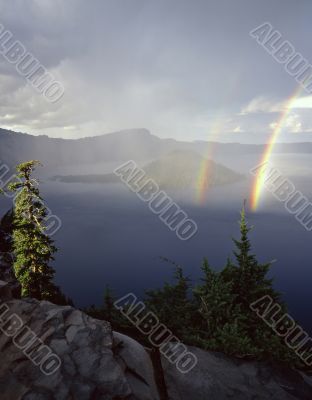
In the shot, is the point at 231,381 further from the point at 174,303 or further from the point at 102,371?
the point at 174,303

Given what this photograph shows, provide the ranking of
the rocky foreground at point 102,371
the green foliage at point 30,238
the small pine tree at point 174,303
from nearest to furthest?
1. the rocky foreground at point 102,371
2. the small pine tree at point 174,303
3. the green foliage at point 30,238

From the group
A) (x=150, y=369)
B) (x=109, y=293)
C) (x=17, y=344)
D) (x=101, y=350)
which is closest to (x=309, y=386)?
(x=150, y=369)

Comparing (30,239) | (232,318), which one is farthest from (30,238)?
(232,318)

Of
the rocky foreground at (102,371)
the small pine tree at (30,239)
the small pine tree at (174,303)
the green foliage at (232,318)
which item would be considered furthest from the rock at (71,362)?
the small pine tree at (30,239)

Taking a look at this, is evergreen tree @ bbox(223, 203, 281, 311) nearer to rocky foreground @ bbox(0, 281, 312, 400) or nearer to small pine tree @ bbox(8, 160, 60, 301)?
rocky foreground @ bbox(0, 281, 312, 400)

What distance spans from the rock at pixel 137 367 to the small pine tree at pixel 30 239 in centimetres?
1571

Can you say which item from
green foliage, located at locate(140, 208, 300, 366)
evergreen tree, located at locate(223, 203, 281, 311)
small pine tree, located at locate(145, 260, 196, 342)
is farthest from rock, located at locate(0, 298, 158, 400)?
evergreen tree, located at locate(223, 203, 281, 311)

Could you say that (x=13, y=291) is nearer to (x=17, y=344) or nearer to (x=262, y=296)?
(x=17, y=344)

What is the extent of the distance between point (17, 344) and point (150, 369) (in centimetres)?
517

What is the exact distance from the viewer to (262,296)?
63.9ft

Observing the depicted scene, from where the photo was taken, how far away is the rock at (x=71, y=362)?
32.0 ft

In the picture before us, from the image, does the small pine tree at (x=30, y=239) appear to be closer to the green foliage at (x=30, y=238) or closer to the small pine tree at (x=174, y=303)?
the green foliage at (x=30, y=238)

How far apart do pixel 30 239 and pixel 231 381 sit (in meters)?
20.6

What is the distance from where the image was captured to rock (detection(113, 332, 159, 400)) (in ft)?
34.9
